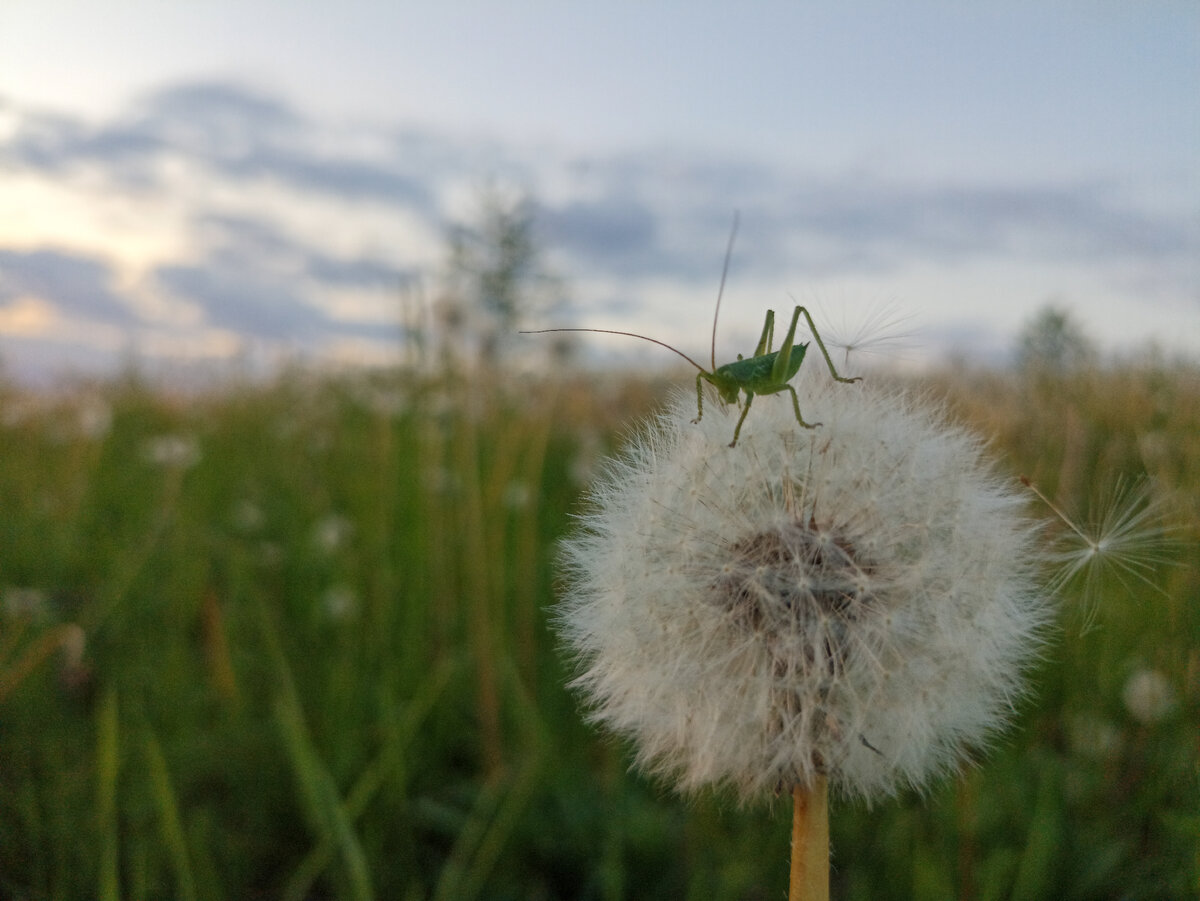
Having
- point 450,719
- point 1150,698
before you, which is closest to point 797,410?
point 1150,698

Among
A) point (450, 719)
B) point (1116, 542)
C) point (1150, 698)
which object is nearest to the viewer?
point (1116, 542)

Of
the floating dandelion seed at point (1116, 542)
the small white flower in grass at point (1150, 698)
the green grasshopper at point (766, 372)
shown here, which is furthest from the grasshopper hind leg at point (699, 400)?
the small white flower in grass at point (1150, 698)

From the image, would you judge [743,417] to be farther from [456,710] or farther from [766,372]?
[456,710]

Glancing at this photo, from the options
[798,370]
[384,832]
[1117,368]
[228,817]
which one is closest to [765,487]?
[798,370]

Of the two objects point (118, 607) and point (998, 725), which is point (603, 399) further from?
point (998, 725)

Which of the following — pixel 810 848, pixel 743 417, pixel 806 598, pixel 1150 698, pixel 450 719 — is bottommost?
pixel 450 719

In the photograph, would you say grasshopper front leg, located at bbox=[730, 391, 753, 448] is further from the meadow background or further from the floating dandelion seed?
the floating dandelion seed

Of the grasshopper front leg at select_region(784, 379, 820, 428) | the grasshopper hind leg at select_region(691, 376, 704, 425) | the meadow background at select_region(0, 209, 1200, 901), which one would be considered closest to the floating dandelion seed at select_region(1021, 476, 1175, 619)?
the meadow background at select_region(0, 209, 1200, 901)
